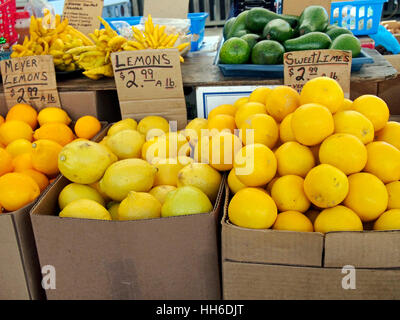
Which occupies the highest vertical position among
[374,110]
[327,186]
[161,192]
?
[374,110]

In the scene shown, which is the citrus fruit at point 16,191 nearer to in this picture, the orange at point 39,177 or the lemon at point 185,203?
the orange at point 39,177

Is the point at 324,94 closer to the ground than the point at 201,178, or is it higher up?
higher up

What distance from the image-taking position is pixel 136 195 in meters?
1.00

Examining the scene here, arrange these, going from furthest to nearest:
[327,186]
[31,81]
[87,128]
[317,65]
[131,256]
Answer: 1. [31,81]
2. [87,128]
3. [317,65]
4. [131,256]
5. [327,186]

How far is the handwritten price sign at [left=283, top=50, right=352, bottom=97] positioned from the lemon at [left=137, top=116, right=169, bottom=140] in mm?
478

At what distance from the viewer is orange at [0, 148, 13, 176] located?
122 centimetres

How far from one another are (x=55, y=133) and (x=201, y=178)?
64cm

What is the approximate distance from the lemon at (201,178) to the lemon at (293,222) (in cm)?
24

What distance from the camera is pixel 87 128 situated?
4.83 ft

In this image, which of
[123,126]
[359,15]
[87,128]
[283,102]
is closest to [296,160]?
[283,102]

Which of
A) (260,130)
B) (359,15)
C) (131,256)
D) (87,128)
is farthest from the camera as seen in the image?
(359,15)

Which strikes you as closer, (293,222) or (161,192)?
(293,222)

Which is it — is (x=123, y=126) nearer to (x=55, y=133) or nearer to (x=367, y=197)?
(x=55, y=133)

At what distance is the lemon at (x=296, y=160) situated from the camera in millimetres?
967
